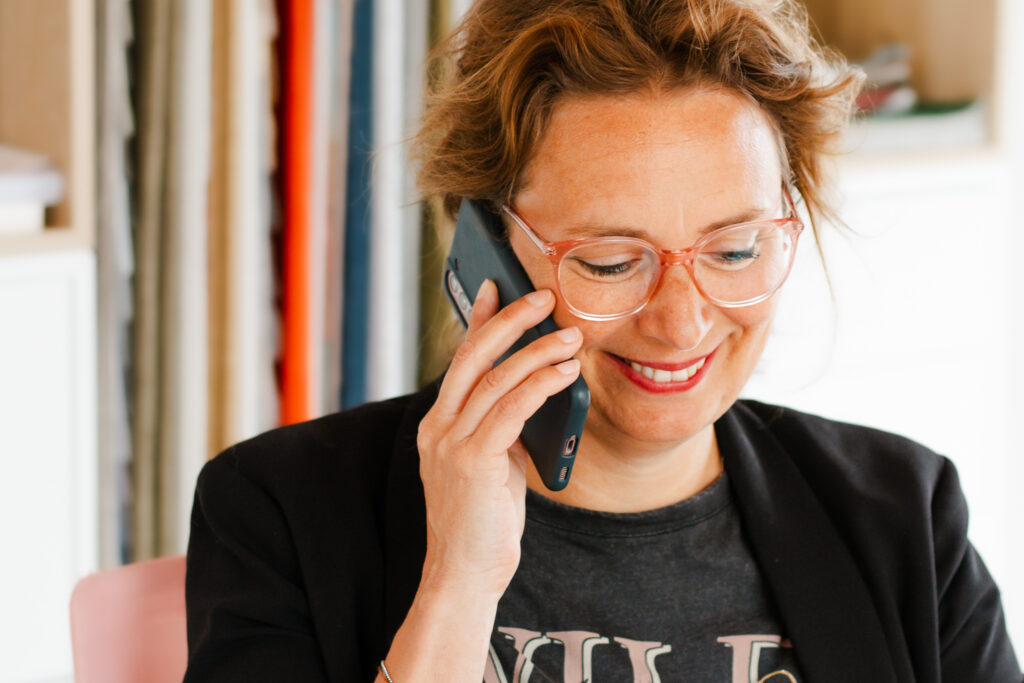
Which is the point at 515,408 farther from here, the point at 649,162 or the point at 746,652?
the point at 746,652

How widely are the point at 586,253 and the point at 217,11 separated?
0.81 m

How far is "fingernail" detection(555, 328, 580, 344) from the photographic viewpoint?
3.76 ft

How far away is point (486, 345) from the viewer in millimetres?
1157

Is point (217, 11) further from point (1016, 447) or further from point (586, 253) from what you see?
point (1016, 447)

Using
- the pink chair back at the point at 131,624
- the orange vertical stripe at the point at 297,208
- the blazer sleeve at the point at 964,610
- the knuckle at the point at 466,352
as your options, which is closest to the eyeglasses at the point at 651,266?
the knuckle at the point at 466,352

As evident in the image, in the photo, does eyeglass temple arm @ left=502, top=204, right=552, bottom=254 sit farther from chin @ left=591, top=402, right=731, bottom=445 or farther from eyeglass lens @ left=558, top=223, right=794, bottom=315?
chin @ left=591, top=402, right=731, bottom=445

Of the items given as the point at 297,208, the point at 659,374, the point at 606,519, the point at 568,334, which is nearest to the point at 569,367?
the point at 568,334

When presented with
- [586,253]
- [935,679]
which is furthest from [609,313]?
[935,679]

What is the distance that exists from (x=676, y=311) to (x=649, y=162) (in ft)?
0.45

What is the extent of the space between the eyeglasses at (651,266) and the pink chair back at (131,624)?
489 millimetres

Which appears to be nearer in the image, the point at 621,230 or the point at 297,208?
the point at 621,230

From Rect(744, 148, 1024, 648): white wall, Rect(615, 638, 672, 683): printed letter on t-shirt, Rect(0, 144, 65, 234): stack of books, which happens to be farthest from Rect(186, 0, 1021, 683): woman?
Rect(744, 148, 1024, 648): white wall

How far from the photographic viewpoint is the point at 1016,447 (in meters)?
2.80

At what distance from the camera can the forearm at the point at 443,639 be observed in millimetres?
1128
